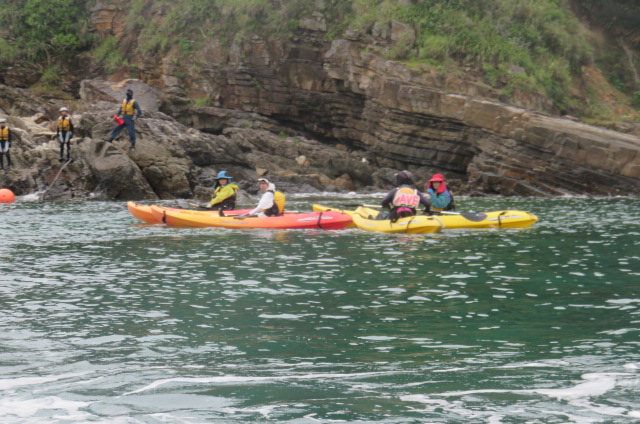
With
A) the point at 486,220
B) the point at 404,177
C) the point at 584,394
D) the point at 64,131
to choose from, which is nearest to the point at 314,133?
the point at 64,131

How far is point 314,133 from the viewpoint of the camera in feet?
107

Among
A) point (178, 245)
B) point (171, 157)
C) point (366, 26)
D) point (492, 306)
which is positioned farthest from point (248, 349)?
point (366, 26)

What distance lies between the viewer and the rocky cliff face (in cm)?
2414

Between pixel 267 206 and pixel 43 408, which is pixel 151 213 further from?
pixel 43 408

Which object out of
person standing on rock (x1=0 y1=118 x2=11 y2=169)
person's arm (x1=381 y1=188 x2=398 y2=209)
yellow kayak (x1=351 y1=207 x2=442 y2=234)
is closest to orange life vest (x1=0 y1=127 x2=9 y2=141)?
person standing on rock (x1=0 y1=118 x2=11 y2=169)

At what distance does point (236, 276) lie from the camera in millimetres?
10180

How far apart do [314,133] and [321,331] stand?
2576 cm

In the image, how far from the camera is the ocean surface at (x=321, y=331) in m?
5.00

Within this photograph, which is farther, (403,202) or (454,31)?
(454,31)

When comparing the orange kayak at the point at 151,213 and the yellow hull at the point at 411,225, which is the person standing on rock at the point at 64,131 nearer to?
the orange kayak at the point at 151,213

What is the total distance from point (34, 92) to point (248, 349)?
3126 centimetres

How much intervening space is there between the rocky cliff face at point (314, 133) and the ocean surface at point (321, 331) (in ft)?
36.3

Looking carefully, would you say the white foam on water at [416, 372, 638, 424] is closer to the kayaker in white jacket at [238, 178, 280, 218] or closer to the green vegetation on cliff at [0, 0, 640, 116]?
the kayaker in white jacket at [238, 178, 280, 218]

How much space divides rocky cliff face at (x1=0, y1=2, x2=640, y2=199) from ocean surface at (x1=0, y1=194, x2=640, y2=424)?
11.1m
